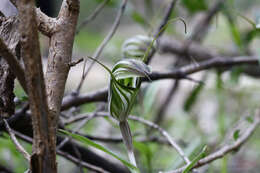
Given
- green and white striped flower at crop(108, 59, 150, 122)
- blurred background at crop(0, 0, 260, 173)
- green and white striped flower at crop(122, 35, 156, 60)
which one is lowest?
blurred background at crop(0, 0, 260, 173)

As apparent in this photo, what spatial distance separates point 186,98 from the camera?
58.6 inches

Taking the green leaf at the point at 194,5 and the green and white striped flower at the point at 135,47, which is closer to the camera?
the green and white striped flower at the point at 135,47

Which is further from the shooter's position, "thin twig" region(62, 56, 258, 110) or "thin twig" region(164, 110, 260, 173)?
"thin twig" region(62, 56, 258, 110)

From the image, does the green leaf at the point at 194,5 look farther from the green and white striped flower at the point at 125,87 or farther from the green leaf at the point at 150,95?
the green and white striped flower at the point at 125,87

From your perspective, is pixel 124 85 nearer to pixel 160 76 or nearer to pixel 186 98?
pixel 160 76

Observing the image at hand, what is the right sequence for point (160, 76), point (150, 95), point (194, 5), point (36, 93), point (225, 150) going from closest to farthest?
point (36, 93) < point (225, 150) < point (160, 76) < point (150, 95) < point (194, 5)

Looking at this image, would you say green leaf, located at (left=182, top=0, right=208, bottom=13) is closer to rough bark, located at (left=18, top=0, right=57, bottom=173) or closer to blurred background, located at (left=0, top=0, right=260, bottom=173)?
blurred background, located at (left=0, top=0, right=260, bottom=173)

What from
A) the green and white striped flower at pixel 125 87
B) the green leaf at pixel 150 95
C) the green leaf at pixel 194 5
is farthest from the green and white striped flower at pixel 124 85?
the green leaf at pixel 194 5

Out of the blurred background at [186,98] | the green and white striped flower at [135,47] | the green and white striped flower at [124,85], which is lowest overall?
the blurred background at [186,98]

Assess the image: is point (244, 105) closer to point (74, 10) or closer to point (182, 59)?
point (182, 59)

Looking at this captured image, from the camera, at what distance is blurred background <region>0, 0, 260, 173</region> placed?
0.76m

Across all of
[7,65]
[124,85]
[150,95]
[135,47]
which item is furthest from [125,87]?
[150,95]

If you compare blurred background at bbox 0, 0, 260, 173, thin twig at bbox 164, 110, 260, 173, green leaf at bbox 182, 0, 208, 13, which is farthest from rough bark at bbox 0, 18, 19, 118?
green leaf at bbox 182, 0, 208, 13

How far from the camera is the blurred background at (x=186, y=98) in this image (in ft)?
2.48
